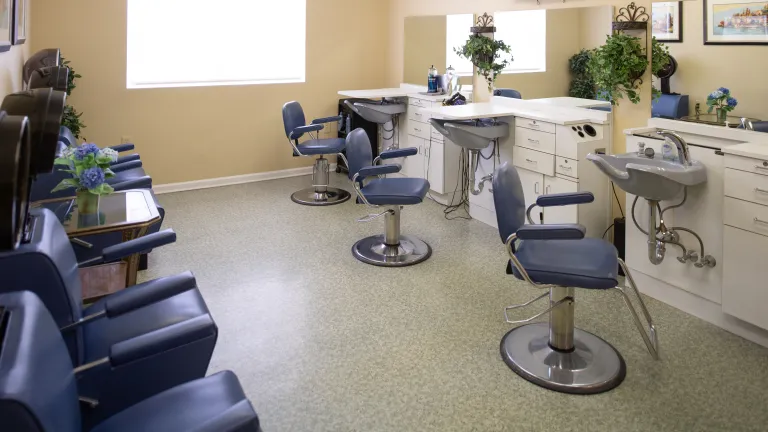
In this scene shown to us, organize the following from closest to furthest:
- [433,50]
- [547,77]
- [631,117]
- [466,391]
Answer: [466,391] → [631,117] → [547,77] → [433,50]

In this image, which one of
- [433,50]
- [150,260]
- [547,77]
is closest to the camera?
[150,260]

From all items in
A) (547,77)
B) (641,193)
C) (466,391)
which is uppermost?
(547,77)

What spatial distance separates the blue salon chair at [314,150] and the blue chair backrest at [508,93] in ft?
4.89

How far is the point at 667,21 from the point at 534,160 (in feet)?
3.95

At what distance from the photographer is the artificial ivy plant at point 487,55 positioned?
4.86m

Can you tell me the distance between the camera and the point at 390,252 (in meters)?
4.11

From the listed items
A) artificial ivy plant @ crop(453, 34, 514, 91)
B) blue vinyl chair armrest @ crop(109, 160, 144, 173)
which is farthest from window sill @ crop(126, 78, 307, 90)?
blue vinyl chair armrest @ crop(109, 160, 144, 173)

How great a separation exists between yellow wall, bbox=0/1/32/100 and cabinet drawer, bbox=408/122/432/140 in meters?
3.16

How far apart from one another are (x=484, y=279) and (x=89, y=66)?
3976 mm

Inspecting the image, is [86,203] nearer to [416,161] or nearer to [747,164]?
[747,164]

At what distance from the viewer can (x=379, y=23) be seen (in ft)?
21.7

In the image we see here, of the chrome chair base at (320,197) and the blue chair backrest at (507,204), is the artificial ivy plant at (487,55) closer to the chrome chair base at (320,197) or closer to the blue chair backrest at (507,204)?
the chrome chair base at (320,197)

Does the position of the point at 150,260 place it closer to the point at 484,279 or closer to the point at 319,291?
the point at 319,291

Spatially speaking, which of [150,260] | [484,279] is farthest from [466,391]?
[150,260]
